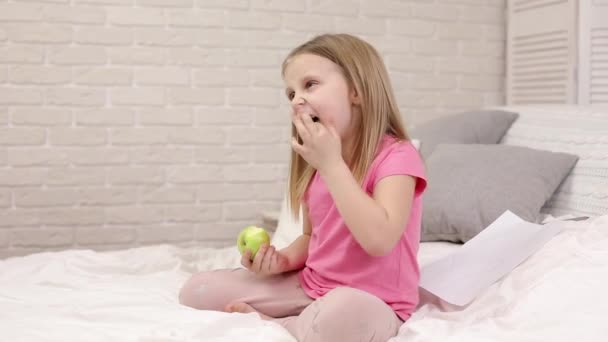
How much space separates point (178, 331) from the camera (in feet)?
4.64

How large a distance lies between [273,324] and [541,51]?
2.28m

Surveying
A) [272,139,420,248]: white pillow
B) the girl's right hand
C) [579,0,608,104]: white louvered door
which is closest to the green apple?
the girl's right hand

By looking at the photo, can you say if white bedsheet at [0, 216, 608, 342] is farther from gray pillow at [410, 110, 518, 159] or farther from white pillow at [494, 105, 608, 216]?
gray pillow at [410, 110, 518, 159]

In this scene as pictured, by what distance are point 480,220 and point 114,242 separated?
63.8 inches

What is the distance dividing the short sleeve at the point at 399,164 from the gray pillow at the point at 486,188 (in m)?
0.56

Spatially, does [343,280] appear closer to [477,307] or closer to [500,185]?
[477,307]

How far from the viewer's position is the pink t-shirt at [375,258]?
5.27 ft

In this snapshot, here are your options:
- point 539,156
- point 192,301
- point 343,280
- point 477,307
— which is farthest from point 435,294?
point 539,156

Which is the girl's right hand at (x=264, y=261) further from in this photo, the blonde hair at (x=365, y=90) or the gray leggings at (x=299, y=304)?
the blonde hair at (x=365, y=90)

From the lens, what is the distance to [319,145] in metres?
1.55

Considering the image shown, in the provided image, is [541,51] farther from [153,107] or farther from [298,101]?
[298,101]

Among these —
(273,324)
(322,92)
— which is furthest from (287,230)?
(273,324)

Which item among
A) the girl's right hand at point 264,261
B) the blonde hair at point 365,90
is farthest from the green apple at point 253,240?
the blonde hair at point 365,90

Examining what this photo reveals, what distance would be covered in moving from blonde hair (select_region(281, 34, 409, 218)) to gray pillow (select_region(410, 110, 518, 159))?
877 mm
